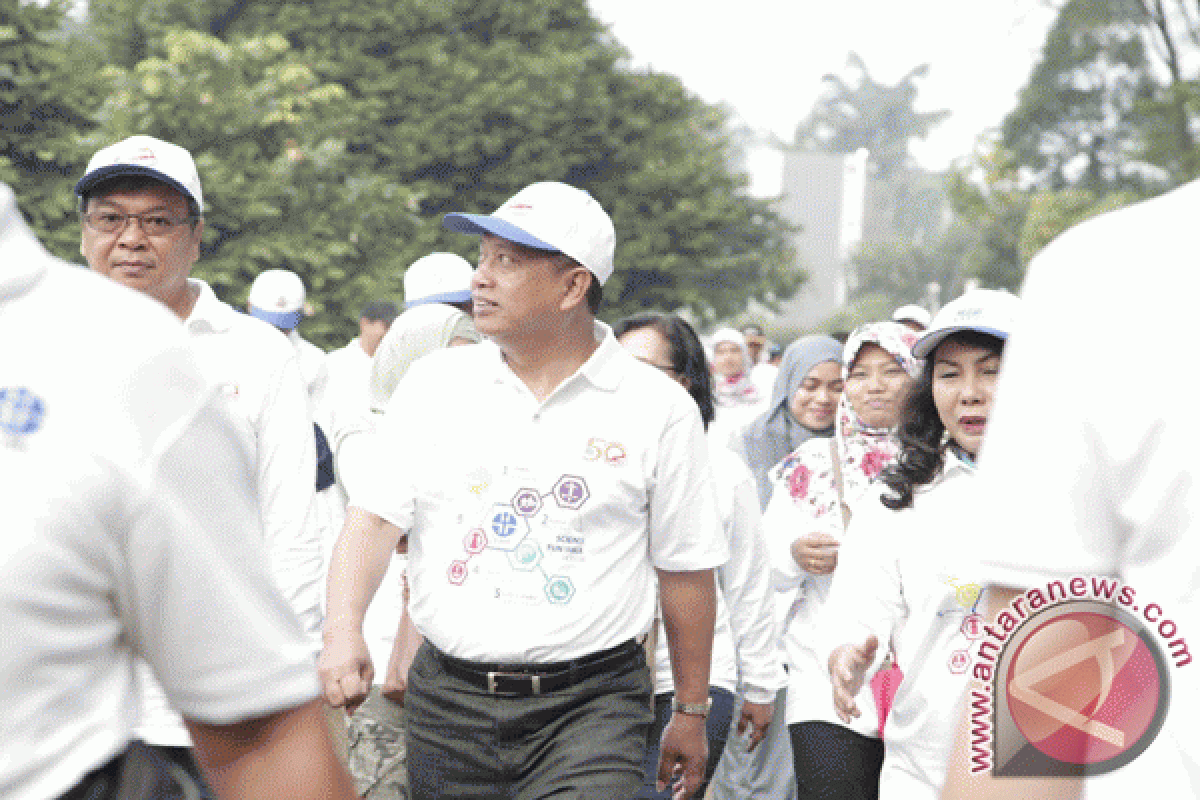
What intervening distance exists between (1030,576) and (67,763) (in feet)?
3.32

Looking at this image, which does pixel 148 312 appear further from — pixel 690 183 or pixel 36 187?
pixel 690 183

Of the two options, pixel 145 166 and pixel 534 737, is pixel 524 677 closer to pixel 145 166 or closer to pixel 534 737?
pixel 534 737

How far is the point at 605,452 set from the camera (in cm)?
457

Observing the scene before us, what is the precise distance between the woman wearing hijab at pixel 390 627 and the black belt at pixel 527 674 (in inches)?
33.4

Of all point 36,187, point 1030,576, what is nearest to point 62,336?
point 1030,576

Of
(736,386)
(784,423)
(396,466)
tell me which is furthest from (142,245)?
(736,386)

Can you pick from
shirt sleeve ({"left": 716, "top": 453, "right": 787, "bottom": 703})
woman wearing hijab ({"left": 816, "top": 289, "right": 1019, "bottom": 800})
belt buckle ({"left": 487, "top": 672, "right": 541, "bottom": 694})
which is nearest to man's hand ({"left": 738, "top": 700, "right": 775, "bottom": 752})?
shirt sleeve ({"left": 716, "top": 453, "right": 787, "bottom": 703})

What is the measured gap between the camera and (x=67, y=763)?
5.76ft

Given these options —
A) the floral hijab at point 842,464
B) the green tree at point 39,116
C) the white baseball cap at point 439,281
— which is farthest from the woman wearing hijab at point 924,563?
the green tree at point 39,116

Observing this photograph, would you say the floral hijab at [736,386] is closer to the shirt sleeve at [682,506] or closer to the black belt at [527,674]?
the shirt sleeve at [682,506]

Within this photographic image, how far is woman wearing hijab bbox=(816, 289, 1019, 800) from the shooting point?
14.8 ft

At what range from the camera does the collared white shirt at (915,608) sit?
447 cm

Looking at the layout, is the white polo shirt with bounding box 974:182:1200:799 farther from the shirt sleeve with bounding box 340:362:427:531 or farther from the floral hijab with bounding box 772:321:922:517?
the floral hijab with bounding box 772:321:922:517

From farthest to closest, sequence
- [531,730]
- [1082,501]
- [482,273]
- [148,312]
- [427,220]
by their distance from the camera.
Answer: [427,220] < [482,273] < [531,730] < [148,312] < [1082,501]
